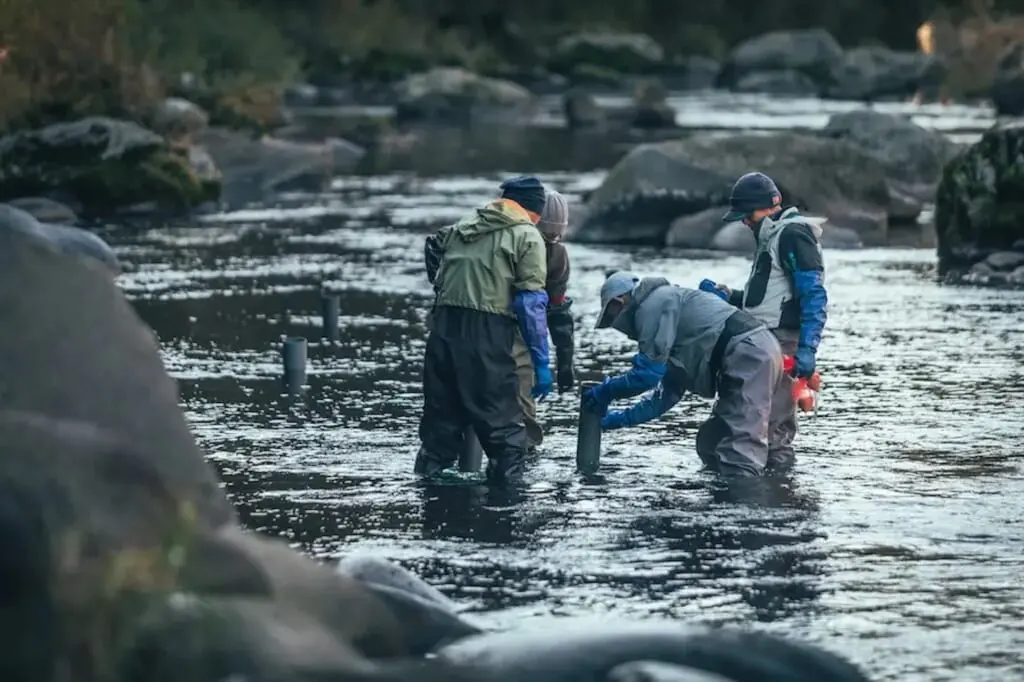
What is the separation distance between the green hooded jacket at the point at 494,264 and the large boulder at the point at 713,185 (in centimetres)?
1455

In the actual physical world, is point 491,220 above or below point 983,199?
above

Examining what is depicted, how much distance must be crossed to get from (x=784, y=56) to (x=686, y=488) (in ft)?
230

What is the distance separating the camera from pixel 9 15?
32625 millimetres

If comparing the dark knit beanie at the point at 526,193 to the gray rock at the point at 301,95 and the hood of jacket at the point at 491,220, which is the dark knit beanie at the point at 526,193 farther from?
the gray rock at the point at 301,95

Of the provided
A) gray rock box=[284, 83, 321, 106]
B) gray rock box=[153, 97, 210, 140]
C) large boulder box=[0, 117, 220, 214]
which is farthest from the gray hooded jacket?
gray rock box=[284, 83, 321, 106]

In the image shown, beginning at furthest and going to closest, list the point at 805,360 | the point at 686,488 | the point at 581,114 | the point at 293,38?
1. the point at 293,38
2. the point at 581,114
3. the point at 805,360
4. the point at 686,488

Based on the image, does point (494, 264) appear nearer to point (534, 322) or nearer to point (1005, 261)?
point (534, 322)

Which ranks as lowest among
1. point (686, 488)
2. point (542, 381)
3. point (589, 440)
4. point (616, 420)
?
point (686, 488)

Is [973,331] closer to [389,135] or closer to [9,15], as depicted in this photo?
[9,15]

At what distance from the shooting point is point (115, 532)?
7504 mm

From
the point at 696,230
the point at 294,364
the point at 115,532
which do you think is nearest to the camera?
the point at 115,532

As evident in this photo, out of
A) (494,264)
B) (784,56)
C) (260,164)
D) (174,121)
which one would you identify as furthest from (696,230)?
(784,56)

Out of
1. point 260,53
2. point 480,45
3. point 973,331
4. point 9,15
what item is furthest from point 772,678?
point 480,45

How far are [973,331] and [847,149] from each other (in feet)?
31.3
